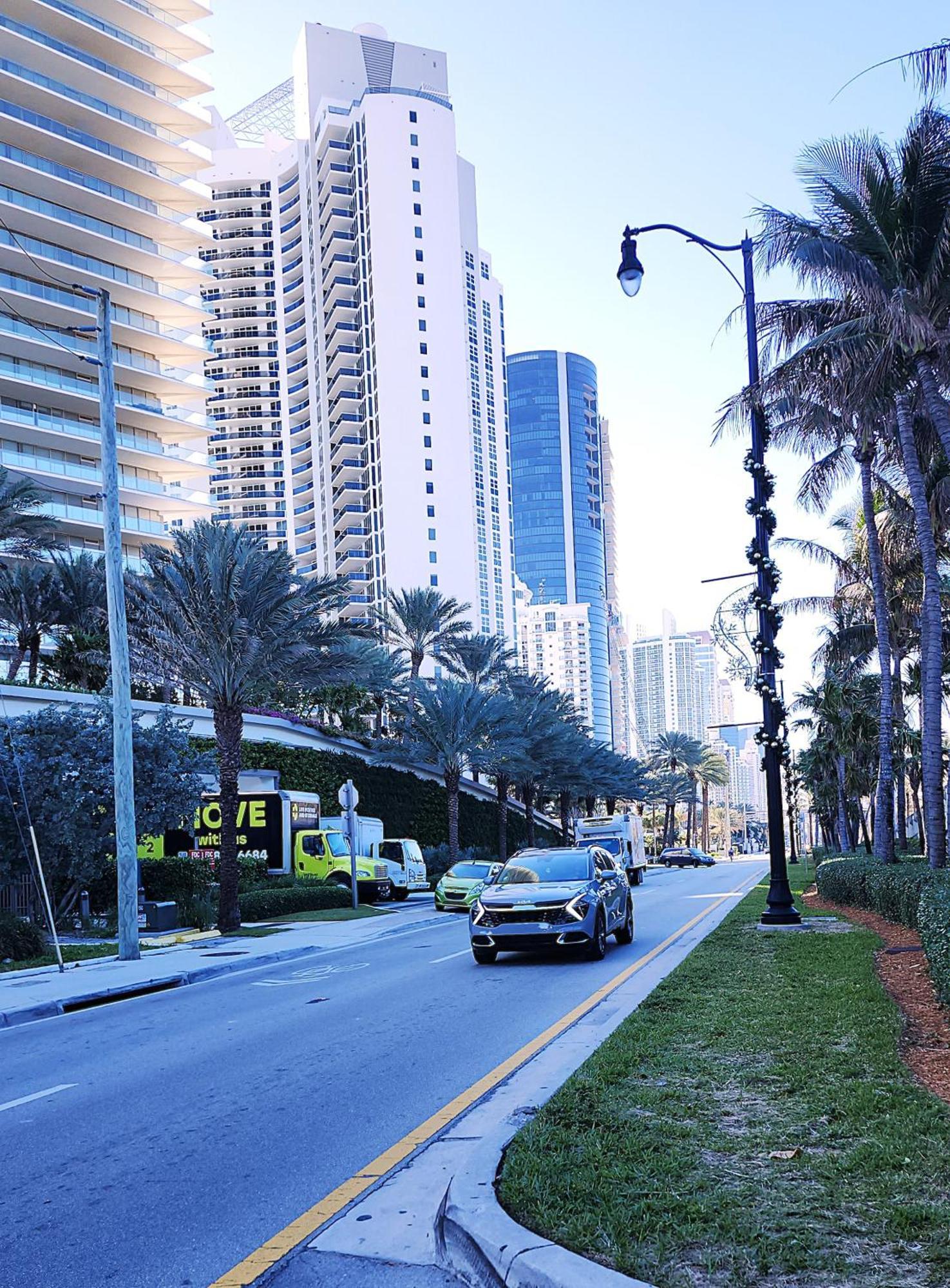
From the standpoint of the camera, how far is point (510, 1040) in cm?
985

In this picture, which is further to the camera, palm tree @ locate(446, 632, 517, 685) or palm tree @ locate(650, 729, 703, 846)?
palm tree @ locate(650, 729, 703, 846)

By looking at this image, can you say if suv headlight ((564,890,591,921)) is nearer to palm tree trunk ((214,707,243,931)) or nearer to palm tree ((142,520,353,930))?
palm tree trunk ((214,707,243,931))

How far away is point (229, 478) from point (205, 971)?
114751mm

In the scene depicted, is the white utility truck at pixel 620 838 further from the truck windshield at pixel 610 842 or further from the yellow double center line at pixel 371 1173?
the yellow double center line at pixel 371 1173

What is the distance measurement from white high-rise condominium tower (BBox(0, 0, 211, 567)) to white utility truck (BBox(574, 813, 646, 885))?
110 ft

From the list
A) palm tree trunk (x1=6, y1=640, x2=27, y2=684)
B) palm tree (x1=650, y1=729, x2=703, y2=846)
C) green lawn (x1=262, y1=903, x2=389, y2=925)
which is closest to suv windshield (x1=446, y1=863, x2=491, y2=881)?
green lawn (x1=262, y1=903, x2=389, y2=925)

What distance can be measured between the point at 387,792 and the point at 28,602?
735 inches

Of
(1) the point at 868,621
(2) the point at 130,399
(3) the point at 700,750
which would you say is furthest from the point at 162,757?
(3) the point at 700,750

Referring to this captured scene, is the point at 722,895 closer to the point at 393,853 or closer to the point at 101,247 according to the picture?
the point at 393,853

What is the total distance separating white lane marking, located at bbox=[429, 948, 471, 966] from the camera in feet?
56.5

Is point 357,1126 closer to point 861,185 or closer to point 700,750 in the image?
point 861,185

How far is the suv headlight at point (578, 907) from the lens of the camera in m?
15.4

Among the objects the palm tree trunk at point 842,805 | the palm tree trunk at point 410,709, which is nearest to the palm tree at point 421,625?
the palm tree trunk at point 410,709

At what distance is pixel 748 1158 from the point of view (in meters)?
5.46
